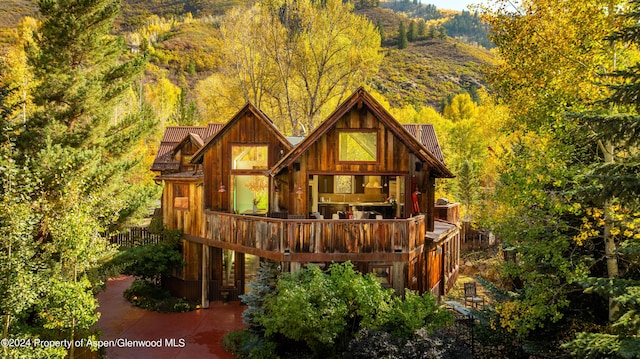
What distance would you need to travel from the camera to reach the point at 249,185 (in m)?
21.0

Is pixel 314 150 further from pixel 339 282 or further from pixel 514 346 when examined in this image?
pixel 514 346

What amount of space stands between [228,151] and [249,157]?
0.98 m

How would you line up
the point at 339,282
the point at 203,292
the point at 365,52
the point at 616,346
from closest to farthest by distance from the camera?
the point at 616,346 < the point at 339,282 < the point at 203,292 < the point at 365,52

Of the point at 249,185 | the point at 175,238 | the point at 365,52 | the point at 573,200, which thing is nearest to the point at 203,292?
the point at 175,238

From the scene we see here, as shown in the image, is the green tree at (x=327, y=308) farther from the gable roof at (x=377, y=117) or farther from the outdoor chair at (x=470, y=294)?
the outdoor chair at (x=470, y=294)

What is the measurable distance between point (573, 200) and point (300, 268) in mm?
8412

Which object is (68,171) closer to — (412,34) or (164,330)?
(164,330)

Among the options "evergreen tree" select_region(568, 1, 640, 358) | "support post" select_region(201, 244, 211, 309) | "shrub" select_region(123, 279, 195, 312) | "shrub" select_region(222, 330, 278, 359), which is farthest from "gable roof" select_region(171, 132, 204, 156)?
"evergreen tree" select_region(568, 1, 640, 358)

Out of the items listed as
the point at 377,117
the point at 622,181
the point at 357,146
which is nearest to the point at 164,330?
the point at 357,146

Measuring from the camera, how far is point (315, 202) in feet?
63.8

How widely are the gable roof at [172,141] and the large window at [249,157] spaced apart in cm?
308

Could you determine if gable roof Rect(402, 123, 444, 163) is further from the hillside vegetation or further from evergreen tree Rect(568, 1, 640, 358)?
the hillside vegetation

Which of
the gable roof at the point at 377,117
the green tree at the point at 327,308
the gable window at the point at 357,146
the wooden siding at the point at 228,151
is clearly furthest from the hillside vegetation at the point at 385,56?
the green tree at the point at 327,308

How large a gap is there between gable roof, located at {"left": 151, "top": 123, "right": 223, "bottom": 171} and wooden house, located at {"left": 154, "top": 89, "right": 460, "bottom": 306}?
0.95 feet
